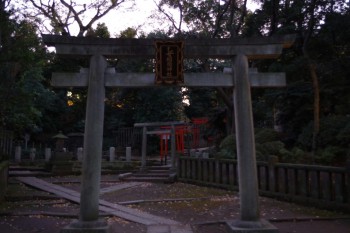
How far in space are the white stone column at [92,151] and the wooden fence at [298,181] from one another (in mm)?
6419

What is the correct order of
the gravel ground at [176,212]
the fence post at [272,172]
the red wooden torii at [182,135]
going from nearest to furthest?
the gravel ground at [176,212] < the fence post at [272,172] < the red wooden torii at [182,135]

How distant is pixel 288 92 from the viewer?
58.9ft

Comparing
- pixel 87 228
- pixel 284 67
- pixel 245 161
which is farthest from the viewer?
pixel 284 67

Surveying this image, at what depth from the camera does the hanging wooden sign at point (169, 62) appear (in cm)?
788

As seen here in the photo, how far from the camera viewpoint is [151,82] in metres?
7.93

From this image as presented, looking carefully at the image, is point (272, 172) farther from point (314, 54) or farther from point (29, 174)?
point (29, 174)

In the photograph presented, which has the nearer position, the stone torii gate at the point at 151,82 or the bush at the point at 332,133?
the stone torii gate at the point at 151,82

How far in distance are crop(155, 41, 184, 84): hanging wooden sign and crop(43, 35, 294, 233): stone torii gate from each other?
0.13m

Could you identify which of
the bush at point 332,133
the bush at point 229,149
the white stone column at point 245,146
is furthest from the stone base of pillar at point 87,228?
the bush at point 332,133

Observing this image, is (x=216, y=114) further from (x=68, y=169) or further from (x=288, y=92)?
(x=68, y=169)

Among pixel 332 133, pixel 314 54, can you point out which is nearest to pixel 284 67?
pixel 314 54

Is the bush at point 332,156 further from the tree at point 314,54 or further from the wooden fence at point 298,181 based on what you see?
the wooden fence at point 298,181

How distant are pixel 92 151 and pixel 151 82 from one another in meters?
1.86

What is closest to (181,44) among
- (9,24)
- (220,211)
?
(220,211)
